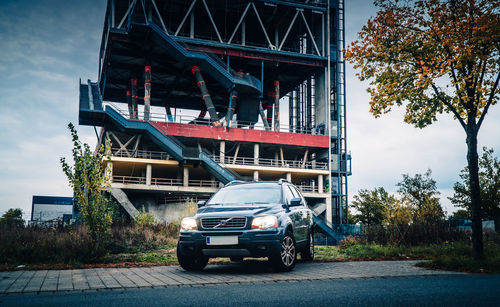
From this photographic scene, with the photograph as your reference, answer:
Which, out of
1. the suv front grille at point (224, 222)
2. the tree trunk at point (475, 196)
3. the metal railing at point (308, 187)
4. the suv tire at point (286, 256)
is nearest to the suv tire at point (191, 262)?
the suv front grille at point (224, 222)

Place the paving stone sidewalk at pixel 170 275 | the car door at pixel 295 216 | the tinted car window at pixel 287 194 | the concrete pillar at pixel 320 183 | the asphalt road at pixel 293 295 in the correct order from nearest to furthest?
the asphalt road at pixel 293 295
the paving stone sidewalk at pixel 170 275
the car door at pixel 295 216
the tinted car window at pixel 287 194
the concrete pillar at pixel 320 183

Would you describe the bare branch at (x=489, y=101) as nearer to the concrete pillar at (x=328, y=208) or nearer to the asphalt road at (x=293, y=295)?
the asphalt road at (x=293, y=295)

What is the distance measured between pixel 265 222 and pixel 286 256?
947 mm

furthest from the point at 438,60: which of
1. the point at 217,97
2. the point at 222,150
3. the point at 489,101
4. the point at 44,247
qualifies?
the point at 217,97

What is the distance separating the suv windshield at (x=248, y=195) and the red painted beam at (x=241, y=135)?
1277 inches

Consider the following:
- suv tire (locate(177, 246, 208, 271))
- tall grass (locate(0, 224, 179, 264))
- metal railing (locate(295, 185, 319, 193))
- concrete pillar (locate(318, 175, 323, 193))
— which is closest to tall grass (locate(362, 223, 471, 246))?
suv tire (locate(177, 246, 208, 271))

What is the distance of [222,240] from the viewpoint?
315 inches

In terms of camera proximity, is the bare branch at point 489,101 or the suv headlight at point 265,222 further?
the bare branch at point 489,101

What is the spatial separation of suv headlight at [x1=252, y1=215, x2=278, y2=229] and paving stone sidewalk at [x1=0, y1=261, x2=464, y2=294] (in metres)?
0.92

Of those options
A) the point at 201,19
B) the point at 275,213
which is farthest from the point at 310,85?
the point at 275,213

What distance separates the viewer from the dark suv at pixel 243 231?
313 inches

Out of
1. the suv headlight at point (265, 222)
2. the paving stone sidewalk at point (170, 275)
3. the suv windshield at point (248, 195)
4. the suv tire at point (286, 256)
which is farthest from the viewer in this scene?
the suv windshield at point (248, 195)

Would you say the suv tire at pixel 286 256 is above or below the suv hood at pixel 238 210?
below

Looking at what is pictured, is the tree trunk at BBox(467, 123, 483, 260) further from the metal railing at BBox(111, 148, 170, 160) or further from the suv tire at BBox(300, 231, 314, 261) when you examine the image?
the metal railing at BBox(111, 148, 170, 160)
